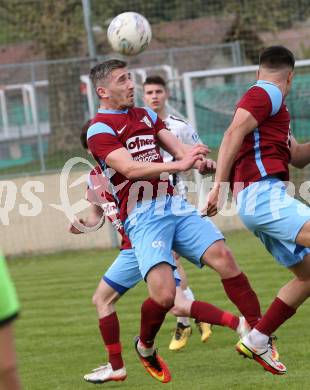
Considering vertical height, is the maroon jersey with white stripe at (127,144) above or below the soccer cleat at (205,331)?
above

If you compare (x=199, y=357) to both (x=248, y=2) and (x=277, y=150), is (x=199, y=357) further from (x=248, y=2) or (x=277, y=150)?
(x=248, y=2)

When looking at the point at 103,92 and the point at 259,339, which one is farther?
the point at 103,92

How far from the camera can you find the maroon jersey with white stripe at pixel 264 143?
6.75 meters

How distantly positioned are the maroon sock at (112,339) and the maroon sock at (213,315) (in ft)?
2.00

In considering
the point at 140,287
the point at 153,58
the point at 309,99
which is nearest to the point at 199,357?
the point at 140,287

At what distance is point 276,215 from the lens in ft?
21.9

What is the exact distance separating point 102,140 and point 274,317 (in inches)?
65.0

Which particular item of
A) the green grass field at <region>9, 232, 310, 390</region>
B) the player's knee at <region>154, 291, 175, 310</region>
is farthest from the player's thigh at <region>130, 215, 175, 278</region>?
the green grass field at <region>9, 232, 310, 390</region>

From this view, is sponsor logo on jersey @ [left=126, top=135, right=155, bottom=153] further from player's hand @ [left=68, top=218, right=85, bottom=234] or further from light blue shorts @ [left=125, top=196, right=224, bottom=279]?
player's hand @ [left=68, top=218, right=85, bottom=234]

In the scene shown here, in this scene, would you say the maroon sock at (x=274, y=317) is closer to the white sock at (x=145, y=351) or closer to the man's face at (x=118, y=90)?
the white sock at (x=145, y=351)

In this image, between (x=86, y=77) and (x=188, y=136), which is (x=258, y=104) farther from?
(x=86, y=77)

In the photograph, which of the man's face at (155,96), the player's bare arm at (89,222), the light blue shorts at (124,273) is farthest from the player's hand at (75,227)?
the man's face at (155,96)

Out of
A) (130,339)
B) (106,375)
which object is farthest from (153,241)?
(130,339)

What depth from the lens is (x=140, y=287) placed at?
12.7 meters
